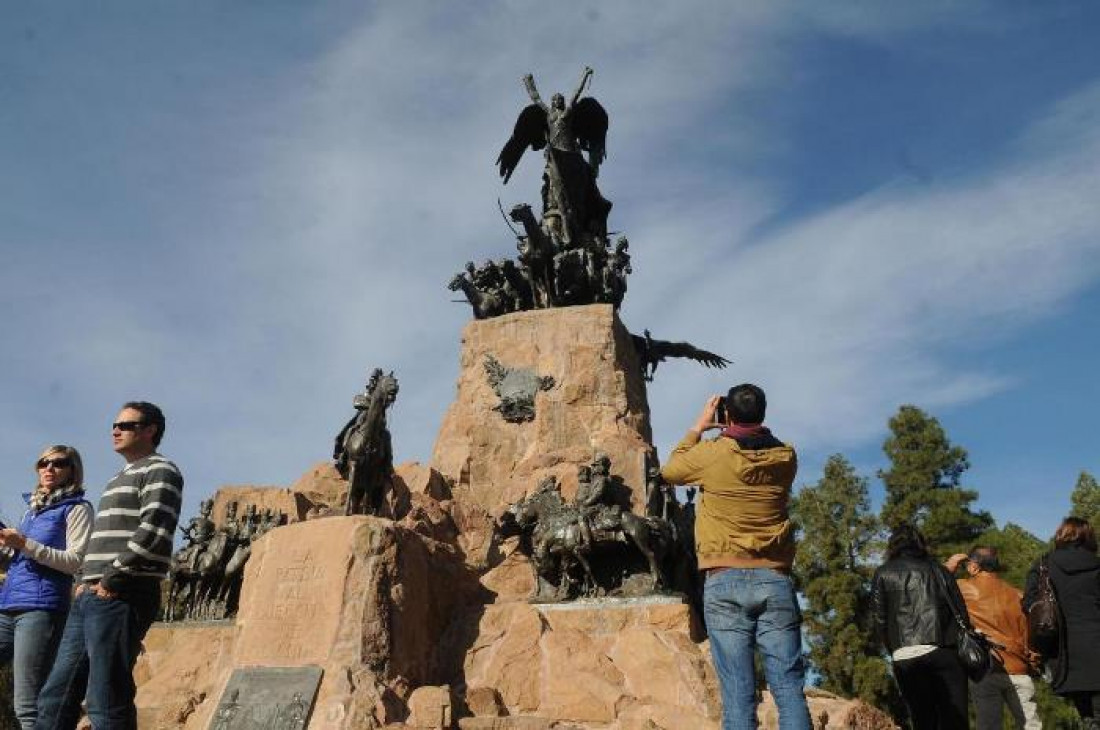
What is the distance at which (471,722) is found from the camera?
795 centimetres

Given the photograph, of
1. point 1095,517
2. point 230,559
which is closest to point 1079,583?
point 230,559

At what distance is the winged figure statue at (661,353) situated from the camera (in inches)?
674

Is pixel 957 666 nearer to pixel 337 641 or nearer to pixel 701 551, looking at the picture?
pixel 701 551

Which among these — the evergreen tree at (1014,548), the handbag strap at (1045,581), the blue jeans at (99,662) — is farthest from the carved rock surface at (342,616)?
the evergreen tree at (1014,548)

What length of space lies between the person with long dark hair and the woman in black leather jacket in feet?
2.31

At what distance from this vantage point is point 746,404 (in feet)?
13.0

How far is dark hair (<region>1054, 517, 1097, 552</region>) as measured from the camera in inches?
208

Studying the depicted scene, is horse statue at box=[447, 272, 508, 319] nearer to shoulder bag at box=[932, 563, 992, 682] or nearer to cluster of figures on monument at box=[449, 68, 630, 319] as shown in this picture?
cluster of figures on monument at box=[449, 68, 630, 319]

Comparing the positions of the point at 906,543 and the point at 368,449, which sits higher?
the point at 368,449

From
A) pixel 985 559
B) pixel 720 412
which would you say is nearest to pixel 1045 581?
pixel 985 559

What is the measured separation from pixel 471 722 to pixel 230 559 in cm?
522

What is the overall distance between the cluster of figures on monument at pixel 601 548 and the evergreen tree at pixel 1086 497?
69.3 feet

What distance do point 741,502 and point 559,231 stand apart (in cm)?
1407

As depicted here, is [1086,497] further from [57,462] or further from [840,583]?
[57,462]
